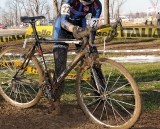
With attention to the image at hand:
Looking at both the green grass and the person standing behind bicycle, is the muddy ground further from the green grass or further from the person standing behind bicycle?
the green grass

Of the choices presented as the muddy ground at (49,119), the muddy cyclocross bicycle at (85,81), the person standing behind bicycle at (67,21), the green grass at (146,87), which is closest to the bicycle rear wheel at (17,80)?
the muddy cyclocross bicycle at (85,81)

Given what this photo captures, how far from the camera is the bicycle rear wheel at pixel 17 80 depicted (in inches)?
183

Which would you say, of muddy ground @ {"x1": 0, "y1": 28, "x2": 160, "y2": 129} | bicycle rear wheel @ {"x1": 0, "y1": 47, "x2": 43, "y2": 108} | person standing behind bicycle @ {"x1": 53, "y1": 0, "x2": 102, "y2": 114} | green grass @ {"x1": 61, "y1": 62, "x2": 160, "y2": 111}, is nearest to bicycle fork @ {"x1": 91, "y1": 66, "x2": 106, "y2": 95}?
person standing behind bicycle @ {"x1": 53, "y1": 0, "x2": 102, "y2": 114}

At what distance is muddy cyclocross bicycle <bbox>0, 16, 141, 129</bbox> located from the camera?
3682mm

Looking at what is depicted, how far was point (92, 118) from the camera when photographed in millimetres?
3971

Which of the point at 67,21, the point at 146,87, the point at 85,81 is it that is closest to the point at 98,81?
the point at 85,81

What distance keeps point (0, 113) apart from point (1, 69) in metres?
1.13

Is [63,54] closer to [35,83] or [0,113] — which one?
[35,83]

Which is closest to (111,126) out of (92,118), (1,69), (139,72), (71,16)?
(92,118)

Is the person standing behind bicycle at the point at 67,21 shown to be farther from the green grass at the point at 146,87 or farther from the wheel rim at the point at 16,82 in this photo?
the green grass at the point at 146,87

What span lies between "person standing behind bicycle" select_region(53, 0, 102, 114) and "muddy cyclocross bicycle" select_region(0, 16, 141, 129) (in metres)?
0.17

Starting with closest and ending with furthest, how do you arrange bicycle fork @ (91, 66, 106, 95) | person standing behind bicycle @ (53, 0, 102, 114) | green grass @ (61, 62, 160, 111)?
bicycle fork @ (91, 66, 106, 95), person standing behind bicycle @ (53, 0, 102, 114), green grass @ (61, 62, 160, 111)

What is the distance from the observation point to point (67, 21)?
4020 millimetres

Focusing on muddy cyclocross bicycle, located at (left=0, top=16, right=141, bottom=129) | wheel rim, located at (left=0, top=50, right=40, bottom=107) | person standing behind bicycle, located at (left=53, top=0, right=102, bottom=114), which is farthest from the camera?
wheel rim, located at (left=0, top=50, right=40, bottom=107)
